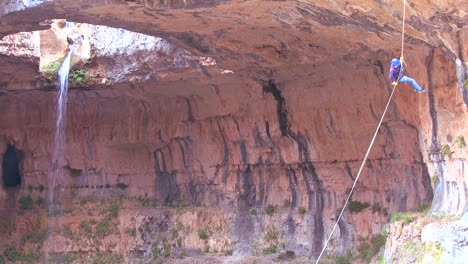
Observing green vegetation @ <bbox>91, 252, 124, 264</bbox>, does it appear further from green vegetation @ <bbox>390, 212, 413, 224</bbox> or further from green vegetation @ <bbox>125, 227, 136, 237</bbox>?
green vegetation @ <bbox>390, 212, 413, 224</bbox>

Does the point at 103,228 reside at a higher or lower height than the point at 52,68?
lower

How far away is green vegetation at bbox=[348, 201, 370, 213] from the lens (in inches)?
749

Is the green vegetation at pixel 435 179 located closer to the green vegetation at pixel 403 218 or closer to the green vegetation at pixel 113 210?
the green vegetation at pixel 403 218

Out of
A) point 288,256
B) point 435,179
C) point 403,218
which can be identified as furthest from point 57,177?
point 435,179

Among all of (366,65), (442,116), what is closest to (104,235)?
(366,65)

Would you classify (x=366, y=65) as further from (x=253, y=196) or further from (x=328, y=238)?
(x=253, y=196)

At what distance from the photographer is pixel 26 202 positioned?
24266 millimetres

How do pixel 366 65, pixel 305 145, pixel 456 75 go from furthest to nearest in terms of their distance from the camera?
1. pixel 305 145
2. pixel 366 65
3. pixel 456 75

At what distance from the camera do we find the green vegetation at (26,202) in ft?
79.4

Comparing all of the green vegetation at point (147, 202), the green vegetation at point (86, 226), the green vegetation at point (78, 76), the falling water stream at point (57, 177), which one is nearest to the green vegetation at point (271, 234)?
the green vegetation at point (147, 202)

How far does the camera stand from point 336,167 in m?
19.5

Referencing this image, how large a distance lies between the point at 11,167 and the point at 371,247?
42.7 ft

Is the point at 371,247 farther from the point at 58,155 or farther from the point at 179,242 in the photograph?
the point at 58,155

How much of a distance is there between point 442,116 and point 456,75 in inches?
39.0
